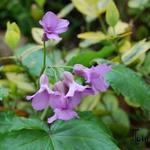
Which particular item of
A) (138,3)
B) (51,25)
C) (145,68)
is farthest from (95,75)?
(138,3)

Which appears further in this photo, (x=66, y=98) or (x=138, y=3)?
(x=138, y=3)

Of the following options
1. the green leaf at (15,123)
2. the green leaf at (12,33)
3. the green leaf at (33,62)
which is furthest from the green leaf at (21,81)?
the green leaf at (15,123)

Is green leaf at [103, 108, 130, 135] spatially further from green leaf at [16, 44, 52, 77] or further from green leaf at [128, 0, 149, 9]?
green leaf at [128, 0, 149, 9]

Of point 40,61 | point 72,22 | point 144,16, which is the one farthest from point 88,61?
point 72,22

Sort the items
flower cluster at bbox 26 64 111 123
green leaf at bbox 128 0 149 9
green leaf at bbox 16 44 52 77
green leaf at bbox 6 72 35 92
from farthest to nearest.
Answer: green leaf at bbox 128 0 149 9
green leaf at bbox 6 72 35 92
green leaf at bbox 16 44 52 77
flower cluster at bbox 26 64 111 123

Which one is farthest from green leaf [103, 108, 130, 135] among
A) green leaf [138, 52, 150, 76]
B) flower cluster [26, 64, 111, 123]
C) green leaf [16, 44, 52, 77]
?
flower cluster [26, 64, 111, 123]

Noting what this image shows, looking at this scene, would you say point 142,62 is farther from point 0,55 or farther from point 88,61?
point 0,55

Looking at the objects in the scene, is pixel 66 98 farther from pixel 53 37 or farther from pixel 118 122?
pixel 118 122
